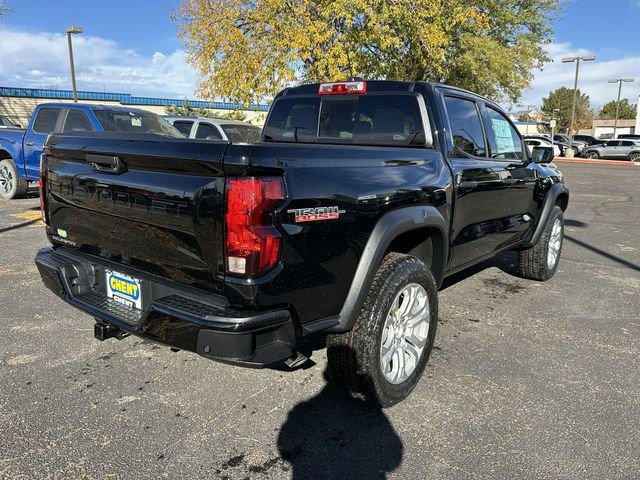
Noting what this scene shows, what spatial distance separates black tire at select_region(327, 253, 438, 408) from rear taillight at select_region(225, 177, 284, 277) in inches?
29.3

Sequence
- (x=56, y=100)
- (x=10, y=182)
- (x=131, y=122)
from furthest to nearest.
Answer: (x=56, y=100)
(x=10, y=182)
(x=131, y=122)

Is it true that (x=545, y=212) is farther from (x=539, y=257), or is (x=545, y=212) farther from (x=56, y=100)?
(x=56, y=100)

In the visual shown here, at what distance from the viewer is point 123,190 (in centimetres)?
258

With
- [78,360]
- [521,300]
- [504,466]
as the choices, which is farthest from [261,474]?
[521,300]

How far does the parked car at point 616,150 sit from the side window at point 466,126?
1369 inches

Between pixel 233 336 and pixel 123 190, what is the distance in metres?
1.01

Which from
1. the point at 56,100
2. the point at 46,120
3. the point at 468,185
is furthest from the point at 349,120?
the point at 56,100

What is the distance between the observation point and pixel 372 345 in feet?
8.81

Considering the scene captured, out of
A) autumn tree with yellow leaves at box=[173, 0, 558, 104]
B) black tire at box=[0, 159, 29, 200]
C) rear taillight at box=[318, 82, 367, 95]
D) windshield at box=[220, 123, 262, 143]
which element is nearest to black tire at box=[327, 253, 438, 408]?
rear taillight at box=[318, 82, 367, 95]

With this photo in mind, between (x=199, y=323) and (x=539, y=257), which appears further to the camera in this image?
(x=539, y=257)

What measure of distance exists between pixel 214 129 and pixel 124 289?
27.3ft

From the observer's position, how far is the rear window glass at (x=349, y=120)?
3.60 metres

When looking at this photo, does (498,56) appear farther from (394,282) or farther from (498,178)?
(394,282)

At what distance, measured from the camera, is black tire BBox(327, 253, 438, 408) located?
267 centimetres
